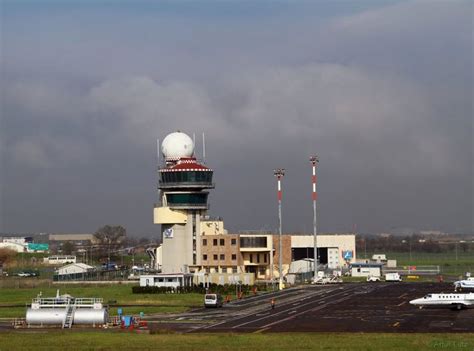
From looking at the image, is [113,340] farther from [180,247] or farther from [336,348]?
[180,247]

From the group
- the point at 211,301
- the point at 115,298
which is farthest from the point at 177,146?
the point at 211,301

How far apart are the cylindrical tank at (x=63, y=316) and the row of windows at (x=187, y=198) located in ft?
240

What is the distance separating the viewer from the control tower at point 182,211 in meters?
146

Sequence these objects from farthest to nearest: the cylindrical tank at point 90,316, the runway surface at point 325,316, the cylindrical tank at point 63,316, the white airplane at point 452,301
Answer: the white airplane at point 452,301 → the cylindrical tank at point 63,316 → the cylindrical tank at point 90,316 → the runway surface at point 325,316

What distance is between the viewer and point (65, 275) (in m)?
154

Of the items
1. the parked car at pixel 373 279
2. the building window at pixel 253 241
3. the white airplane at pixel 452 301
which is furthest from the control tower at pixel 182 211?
the white airplane at pixel 452 301

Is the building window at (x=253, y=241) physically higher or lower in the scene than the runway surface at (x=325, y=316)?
higher

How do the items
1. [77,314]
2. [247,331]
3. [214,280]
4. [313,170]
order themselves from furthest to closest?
[313,170] → [214,280] → [77,314] → [247,331]

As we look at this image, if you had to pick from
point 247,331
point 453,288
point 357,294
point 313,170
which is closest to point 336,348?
point 247,331

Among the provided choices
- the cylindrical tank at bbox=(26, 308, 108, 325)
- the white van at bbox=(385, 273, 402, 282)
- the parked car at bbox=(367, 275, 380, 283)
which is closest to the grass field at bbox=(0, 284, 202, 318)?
the cylindrical tank at bbox=(26, 308, 108, 325)

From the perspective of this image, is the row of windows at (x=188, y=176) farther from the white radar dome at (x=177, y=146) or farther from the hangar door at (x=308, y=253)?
the hangar door at (x=308, y=253)

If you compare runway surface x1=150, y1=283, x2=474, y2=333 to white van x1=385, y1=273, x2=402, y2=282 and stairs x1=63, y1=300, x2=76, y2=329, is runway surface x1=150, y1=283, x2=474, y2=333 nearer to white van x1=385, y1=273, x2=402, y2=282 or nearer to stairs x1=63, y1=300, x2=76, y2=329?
stairs x1=63, y1=300, x2=76, y2=329

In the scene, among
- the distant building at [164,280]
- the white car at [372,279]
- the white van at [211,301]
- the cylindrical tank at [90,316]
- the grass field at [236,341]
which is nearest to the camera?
the grass field at [236,341]

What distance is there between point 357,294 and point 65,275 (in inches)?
2486
